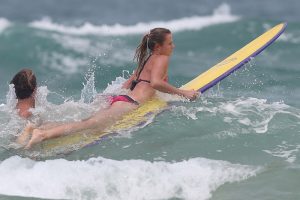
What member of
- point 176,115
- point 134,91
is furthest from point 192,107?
point 134,91

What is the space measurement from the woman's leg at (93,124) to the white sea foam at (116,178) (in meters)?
0.33

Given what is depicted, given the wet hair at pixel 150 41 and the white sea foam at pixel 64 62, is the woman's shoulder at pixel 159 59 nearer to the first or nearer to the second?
the wet hair at pixel 150 41

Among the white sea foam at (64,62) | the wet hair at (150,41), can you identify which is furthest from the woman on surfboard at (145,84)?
→ the white sea foam at (64,62)

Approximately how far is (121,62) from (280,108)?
5.87 m

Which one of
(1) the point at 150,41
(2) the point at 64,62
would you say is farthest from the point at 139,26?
(1) the point at 150,41

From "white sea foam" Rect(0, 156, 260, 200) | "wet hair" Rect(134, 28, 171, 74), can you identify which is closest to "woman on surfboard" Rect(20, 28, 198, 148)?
"wet hair" Rect(134, 28, 171, 74)

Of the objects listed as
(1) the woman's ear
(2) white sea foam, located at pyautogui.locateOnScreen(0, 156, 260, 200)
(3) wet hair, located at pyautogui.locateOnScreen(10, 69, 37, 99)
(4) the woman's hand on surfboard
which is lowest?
(2) white sea foam, located at pyautogui.locateOnScreen(0, 156, 260, 200)

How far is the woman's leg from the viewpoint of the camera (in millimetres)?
5129

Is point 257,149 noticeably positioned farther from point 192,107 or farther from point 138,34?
point 138,34

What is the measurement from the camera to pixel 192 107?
6.50 metres

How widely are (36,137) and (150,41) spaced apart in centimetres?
181

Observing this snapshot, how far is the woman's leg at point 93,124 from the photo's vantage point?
5129mm

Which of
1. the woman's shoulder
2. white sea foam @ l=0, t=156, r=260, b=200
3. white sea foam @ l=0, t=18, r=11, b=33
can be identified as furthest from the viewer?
white sea foam @ l=0, t=18, r=11, b=33

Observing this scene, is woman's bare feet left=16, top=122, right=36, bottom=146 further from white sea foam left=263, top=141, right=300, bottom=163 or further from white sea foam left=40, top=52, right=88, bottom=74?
white sea foam left=40, top=52, right=88, bottom=74
